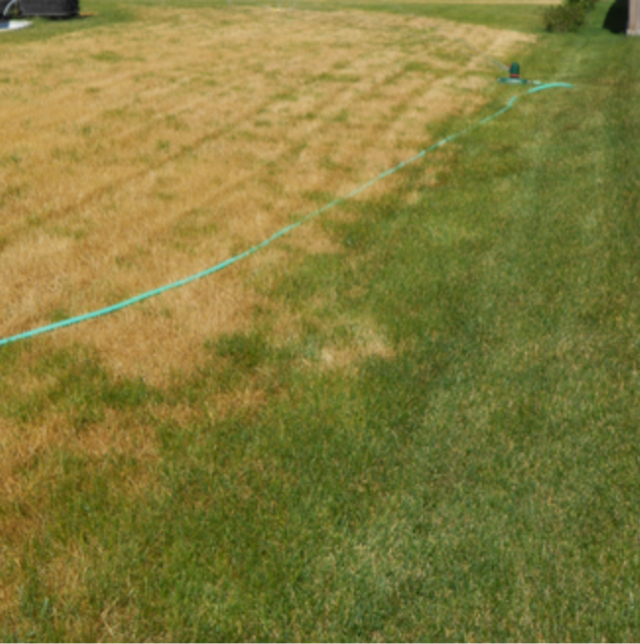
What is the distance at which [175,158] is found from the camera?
742cm

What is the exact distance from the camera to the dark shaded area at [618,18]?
60.6 feet

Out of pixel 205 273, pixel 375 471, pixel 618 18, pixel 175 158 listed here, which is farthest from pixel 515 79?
pixel 618 18

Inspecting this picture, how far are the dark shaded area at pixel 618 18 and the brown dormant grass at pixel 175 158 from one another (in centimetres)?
458

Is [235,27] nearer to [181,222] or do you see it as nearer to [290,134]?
[290,134]

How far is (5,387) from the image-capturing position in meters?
3.44

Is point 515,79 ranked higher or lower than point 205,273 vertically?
higher

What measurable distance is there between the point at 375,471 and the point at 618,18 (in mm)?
21817

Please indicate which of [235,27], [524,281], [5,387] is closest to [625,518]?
[524,281]

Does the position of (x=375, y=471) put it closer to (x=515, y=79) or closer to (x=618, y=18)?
(x=515, y=79)

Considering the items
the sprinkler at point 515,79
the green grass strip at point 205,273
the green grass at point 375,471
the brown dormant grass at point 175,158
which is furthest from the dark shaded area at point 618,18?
the green grass at point 375,471

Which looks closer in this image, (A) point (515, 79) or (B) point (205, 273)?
(B) point (205, 273)

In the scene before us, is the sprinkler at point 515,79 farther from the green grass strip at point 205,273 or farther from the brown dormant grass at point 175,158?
the green grass strip at point 205,273

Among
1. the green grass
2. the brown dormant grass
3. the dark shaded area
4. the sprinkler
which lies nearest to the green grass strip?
the brown dormant grass

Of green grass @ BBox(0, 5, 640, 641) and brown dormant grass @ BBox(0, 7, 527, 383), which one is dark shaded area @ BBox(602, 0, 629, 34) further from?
green grass @ BBox(0, 5, 640, 641)
